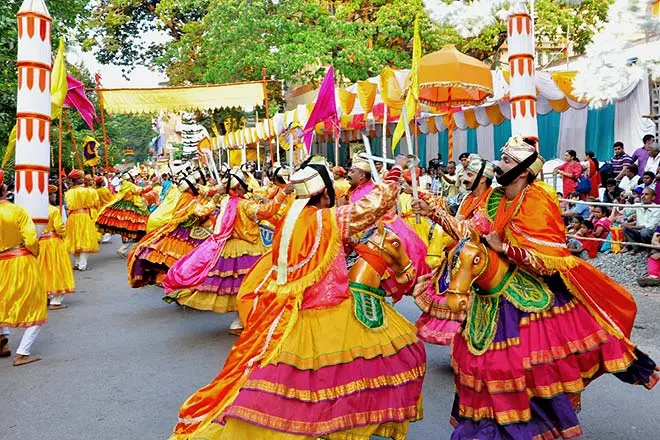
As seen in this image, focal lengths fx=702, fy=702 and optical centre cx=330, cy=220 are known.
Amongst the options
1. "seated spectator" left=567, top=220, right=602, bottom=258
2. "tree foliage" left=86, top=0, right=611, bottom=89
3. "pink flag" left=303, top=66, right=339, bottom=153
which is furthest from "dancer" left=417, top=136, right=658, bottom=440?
"tree foliage" left=86, top=0, right=611, bottom=89

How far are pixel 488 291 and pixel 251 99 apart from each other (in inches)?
559

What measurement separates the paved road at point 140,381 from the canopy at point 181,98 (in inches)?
322

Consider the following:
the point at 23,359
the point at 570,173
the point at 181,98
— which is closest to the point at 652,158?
the point at 570,173

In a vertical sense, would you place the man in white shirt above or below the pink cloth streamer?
A: above

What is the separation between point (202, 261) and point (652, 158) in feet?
25.5

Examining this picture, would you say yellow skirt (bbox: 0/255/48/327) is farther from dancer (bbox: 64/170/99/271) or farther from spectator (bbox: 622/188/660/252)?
spectator (bbox: 622/188/660/252)

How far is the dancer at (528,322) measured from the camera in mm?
3594

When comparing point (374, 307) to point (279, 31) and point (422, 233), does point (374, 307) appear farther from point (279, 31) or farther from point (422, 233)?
point (279, 31)

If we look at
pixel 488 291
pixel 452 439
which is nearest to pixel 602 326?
pixel 488 291

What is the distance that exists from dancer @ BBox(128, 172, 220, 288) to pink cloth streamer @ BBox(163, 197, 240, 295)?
1.12 meters

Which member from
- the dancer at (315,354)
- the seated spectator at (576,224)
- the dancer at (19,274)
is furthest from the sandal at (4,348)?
the seated spectator at (576,224)

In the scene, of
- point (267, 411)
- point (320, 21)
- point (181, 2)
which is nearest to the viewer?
point (267, 411)

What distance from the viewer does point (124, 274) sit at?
523 inches

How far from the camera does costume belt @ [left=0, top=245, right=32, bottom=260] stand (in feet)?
22.2
